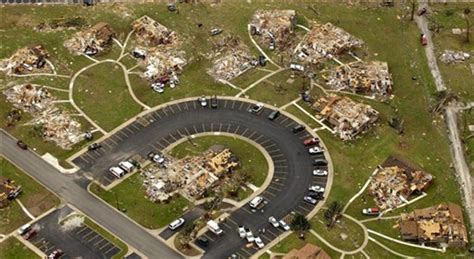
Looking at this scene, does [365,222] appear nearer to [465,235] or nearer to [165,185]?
[465,235]

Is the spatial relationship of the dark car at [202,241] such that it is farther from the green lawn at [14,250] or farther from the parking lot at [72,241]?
the green lawn at [14,250]

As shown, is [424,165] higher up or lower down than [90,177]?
higher up

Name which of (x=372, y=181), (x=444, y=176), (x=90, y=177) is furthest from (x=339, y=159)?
(x=90, y=177)

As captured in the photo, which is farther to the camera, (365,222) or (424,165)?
(424,165)

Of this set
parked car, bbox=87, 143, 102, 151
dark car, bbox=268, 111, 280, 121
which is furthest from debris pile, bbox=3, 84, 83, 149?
dark car, bbox=268, 111, 280, 121

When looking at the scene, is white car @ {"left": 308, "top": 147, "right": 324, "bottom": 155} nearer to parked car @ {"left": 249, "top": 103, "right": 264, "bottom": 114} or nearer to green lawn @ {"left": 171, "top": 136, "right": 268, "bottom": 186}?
green lawn @ {"left": 171, "top": 136, "right": 268, "bottom": 186}

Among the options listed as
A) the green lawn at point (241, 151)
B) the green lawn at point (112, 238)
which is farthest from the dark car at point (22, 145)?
the green lawn at point (241, 151)
